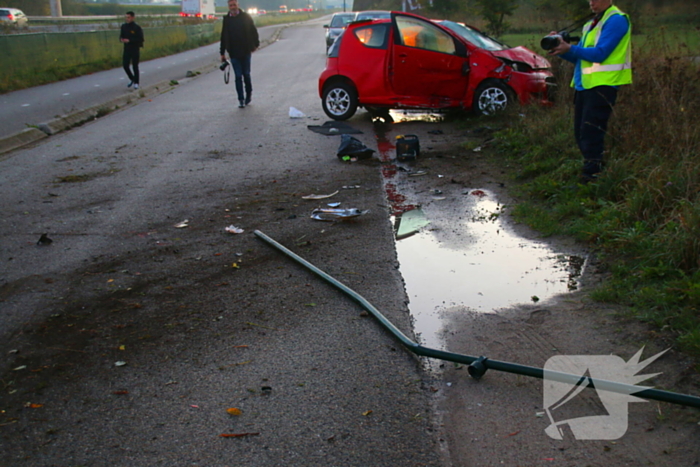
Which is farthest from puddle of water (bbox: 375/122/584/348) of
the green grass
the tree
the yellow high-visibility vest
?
the tree

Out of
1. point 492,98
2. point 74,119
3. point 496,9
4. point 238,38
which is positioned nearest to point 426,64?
point 492,98

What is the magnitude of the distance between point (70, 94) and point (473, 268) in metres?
15.3

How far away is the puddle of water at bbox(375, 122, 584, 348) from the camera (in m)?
4.48

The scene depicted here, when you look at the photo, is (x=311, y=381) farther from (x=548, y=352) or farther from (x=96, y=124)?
(x=96, y=124)

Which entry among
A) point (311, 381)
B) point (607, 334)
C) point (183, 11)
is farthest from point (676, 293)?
point (183, 11)

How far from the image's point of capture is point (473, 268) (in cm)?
517

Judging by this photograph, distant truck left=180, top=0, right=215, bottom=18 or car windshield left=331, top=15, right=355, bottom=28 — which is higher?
distant truck left=180, top=0, right=215, bottom=18

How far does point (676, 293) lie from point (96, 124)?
467 inches

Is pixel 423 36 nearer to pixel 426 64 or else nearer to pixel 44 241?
pixel 426 64

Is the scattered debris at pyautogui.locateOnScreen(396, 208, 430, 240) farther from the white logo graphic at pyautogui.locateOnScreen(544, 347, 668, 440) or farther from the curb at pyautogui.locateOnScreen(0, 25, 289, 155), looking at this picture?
the curb at pyautogui.locateOnScreen(0, 25, 289, 155)

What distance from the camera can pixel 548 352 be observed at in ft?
12.2

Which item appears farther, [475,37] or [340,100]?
[340,100]

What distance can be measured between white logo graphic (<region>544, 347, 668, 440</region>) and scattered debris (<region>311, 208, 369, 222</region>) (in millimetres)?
3129

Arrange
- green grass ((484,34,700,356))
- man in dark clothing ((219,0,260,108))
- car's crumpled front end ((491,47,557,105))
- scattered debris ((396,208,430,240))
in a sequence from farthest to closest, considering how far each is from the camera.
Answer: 1. man in dark clothing ((219,0,260,108))
2. car's crumpled front end ((491,47,557,105))
3. scattered debris ((396,208,430,240))
4. green grass ((484,34,700,356))
